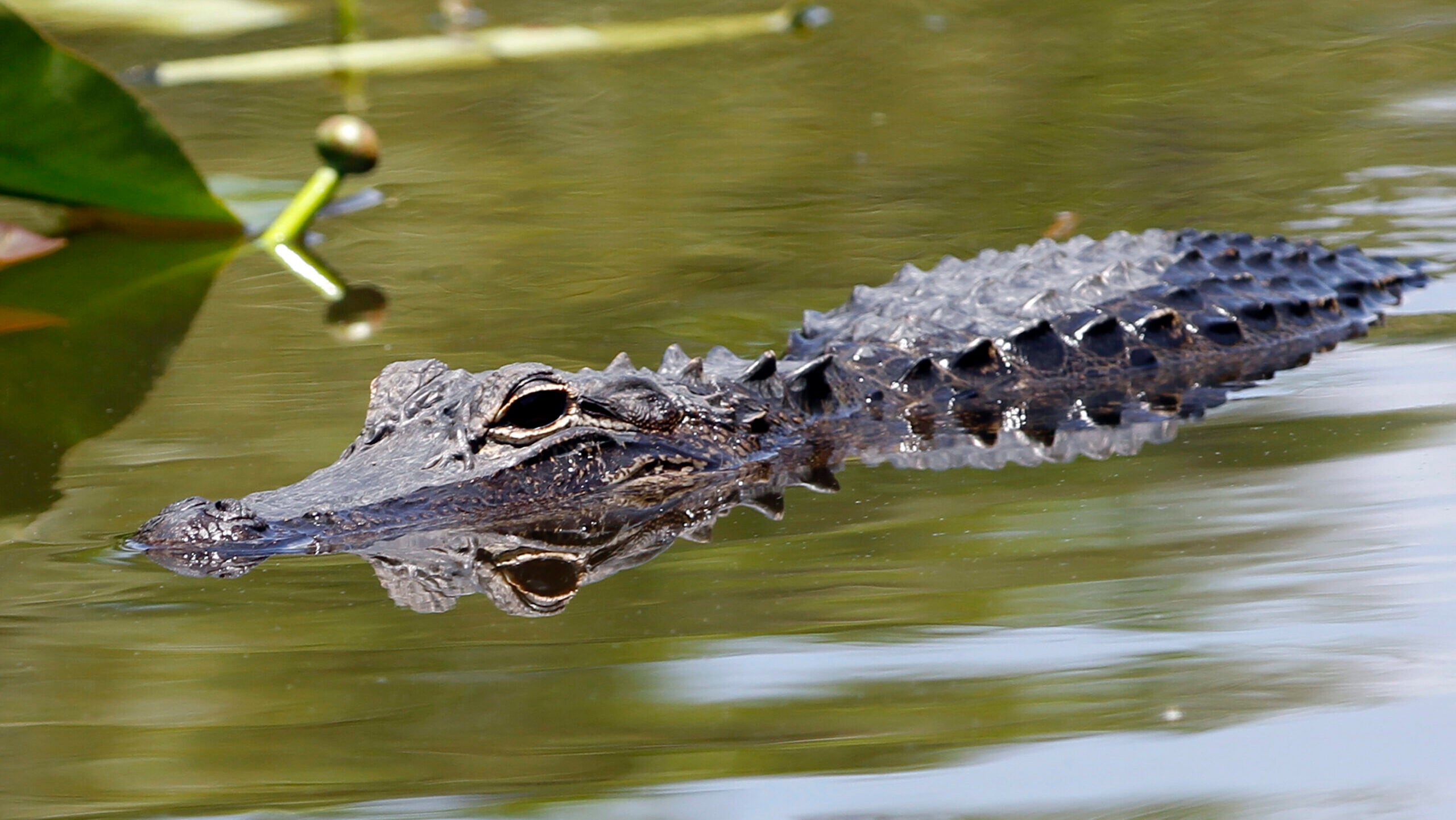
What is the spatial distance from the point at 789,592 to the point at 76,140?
4.07 m

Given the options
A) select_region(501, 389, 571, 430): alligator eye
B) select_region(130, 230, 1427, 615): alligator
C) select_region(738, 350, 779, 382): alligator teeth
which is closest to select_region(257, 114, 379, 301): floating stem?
select_region(130, 230, 1427, 615): alligator

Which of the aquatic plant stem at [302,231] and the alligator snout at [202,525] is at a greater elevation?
the alligator snout at [202,525]

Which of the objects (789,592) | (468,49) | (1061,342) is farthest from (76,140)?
(789,592)

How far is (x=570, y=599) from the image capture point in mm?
3557

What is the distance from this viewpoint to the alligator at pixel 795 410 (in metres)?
3.93

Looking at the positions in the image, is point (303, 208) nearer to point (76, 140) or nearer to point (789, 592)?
point (76, 140)

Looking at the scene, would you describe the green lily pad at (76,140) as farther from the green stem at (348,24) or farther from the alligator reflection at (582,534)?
the green stem at (348,24)

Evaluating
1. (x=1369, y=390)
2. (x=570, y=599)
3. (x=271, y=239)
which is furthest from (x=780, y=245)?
(x=570, y=599)

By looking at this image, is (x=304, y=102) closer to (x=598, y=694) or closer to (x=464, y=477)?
(x=464, y=477)

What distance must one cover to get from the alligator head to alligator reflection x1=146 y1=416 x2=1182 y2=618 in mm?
39

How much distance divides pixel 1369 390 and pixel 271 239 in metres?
4.52

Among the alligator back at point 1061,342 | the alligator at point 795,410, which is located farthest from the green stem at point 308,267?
the alligator back at point 1061,342

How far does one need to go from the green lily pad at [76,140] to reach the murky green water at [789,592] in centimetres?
47

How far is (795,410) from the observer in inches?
199
